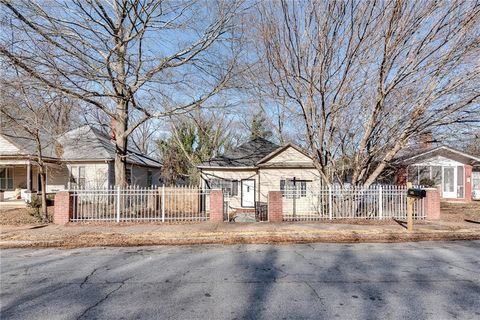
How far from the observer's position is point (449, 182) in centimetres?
2395

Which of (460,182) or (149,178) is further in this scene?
(149,178)

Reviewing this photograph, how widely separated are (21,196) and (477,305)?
77.4ft

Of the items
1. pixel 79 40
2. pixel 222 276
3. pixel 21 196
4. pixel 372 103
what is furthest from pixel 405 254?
pixel 21 196

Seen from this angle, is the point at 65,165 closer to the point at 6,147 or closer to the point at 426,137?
the point at 6,147

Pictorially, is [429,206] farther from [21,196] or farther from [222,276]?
[21,196]

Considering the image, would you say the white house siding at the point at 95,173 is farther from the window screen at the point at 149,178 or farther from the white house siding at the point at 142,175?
the window screen at the point at 149,178

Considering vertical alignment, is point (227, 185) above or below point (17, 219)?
above

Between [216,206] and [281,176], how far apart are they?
734cm

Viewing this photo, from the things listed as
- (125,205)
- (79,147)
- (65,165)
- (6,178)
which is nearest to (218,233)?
(125,205)

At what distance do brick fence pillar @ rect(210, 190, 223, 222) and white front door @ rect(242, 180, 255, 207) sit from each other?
304 inches

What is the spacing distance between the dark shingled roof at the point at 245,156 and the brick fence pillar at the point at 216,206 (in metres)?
7.70

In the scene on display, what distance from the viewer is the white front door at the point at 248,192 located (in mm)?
20281

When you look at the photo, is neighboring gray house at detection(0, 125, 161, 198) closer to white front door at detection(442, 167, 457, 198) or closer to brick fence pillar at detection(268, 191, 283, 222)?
brick fence pillar at detection(268, 191, 283, 222)

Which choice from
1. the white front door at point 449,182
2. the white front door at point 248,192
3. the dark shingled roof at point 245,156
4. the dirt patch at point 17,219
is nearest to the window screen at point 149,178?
the dark shingled roof at point 245,156
